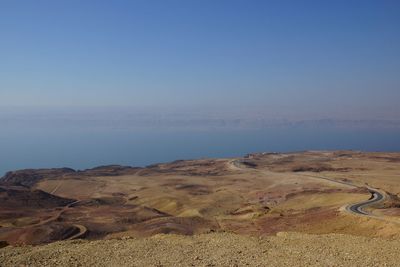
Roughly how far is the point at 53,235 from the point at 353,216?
29.6 m

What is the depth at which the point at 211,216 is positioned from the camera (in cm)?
7094

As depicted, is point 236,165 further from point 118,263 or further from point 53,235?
point 118,263

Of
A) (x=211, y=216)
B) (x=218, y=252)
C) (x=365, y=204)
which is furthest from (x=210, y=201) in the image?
(x=218, y=252)

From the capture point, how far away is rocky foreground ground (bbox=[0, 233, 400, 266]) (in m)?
26.9

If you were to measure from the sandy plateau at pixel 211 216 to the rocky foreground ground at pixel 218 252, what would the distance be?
6cm

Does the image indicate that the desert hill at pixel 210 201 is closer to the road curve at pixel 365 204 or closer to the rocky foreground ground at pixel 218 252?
the road curve at pixel 365 204

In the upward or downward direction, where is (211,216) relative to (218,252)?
downward

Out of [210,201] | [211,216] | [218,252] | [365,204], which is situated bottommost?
[210,201]

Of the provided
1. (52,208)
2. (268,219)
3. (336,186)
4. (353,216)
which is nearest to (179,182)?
(52,208)

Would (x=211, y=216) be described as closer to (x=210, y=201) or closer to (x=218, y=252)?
(x=210, y=201)

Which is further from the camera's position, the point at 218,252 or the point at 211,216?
the point at 211,216

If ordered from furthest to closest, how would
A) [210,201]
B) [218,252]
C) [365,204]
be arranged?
[210,201] < [365,204] < [218,252]

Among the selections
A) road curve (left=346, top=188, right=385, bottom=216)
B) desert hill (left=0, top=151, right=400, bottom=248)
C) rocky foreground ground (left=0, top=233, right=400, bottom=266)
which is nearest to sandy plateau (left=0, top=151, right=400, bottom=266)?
rocky foreground ground (left=0, top=233, right=400, bottom=266)

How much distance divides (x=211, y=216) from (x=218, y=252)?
4209cm
